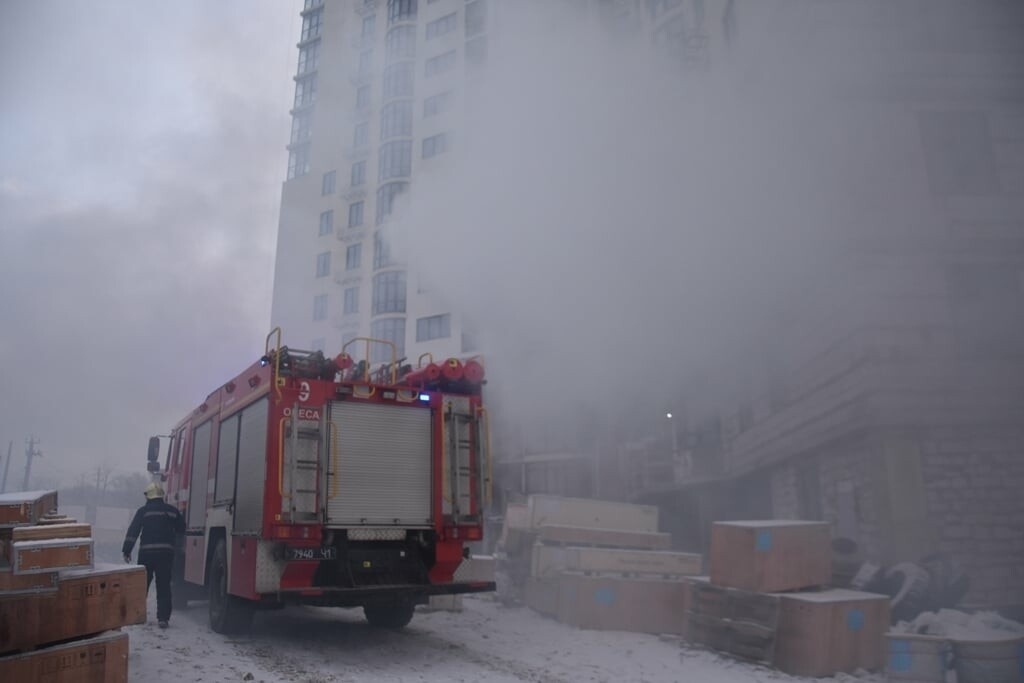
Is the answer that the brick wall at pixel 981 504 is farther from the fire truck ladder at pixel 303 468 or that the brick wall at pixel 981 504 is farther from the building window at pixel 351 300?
the building window at pixel 351 300

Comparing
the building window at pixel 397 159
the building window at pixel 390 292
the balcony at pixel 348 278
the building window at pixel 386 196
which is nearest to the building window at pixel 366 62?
the building window at pixel 397 159

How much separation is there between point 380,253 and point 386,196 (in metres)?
2.83

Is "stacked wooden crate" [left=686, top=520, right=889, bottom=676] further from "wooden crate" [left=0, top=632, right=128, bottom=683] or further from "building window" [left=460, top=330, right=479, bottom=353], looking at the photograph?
"building window" [left=460, top=330, right=479, bottom=353]

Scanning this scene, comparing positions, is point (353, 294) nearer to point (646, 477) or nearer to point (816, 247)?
point (646, 477)

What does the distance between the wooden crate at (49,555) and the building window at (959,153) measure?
10.7 meters

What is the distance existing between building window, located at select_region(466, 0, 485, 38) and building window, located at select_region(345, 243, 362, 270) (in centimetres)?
1190

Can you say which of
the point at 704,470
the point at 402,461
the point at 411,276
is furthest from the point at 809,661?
the point at 411,276

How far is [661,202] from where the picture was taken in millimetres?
14188

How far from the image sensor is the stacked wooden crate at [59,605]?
3.67 m

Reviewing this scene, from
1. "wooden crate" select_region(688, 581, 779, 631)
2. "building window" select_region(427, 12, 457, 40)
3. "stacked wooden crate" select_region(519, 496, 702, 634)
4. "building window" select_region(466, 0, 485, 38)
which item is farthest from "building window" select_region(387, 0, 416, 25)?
"wooden crate" select_region(688, 581, 779, 631)

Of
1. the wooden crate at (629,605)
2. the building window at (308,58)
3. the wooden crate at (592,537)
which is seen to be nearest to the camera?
the wooden crate at (629,605)

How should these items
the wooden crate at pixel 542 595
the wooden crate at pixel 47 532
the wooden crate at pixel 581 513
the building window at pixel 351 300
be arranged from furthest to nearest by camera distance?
1. the building window at pixel 351 300
2. the wooden crate at pixel 581 513
3. the wooden crate at pixel 542 595
4. the wooden crate at pixel 47 532

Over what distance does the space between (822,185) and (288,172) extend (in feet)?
115

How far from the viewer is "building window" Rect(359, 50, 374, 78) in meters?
32.4
